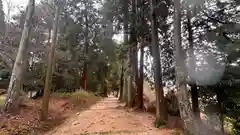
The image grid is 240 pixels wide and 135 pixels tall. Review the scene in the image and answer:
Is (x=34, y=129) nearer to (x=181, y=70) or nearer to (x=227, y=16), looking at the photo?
(x=181, y=70)

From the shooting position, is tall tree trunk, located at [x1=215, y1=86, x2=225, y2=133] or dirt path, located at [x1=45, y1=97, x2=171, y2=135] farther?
tall tree trunk, located at [x1=215, y1=86, x2=225, y2=133]

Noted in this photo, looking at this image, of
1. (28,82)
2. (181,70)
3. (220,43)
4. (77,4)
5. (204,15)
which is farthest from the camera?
(77,4)

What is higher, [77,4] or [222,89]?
[77,4]

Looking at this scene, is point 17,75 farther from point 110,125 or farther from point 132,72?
point 132,72

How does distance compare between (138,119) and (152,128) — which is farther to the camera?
(138,119)

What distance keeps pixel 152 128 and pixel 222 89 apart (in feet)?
12.7

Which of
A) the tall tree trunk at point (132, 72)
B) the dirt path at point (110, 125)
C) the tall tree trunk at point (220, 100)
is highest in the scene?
the tall tree trunk at point (132, 72)

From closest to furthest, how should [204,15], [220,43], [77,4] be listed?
[220,43]
[204,15]
[77,4]

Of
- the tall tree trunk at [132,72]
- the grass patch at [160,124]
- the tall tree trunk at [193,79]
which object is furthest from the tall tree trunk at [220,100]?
the tall tree trunk at [132,72]

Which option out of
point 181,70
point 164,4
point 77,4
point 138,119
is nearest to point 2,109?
point 138,119

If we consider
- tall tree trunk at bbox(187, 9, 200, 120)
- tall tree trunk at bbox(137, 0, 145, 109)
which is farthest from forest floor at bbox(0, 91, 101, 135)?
tall tree trunk at bbox(187, 9, 200, 120)

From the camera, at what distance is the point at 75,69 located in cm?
1981

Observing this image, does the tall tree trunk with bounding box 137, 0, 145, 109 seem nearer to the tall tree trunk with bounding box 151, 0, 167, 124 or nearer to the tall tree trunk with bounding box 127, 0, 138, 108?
the tall tree trunk with bounding box 127, 0, 138, 108

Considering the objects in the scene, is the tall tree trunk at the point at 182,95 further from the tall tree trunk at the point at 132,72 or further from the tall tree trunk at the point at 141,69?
the tall tree trunk at the point at 132,72
